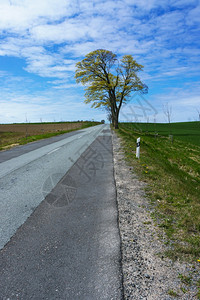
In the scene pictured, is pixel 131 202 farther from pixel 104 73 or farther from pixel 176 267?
pixel 104 73

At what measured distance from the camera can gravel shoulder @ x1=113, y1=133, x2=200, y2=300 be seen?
7.59 ft

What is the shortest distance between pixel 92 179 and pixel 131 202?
2.49 m

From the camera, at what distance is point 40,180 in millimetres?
6941

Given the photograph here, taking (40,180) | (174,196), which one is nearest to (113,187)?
(174,196)

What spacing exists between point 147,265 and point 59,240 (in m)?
Answer: 1.42

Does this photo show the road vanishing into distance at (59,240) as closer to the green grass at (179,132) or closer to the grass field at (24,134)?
the grass field at (24,134)

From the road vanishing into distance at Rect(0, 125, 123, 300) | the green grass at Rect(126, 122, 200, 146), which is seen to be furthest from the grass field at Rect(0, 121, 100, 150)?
the green grass at Rect(126, 122, 200, 146)

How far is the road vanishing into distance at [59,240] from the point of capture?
243 cm

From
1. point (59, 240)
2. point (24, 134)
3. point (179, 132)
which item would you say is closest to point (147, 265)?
point (59, 240)

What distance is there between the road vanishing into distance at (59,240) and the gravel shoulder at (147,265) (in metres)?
0.14

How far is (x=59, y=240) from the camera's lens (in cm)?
344

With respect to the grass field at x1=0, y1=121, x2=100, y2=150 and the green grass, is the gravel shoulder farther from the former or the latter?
the green grass

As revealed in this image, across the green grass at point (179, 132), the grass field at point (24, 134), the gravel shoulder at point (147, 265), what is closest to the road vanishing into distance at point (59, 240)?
the gravel shoulder at point (147, 265)

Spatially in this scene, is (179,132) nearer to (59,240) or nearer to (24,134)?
(24,134)
